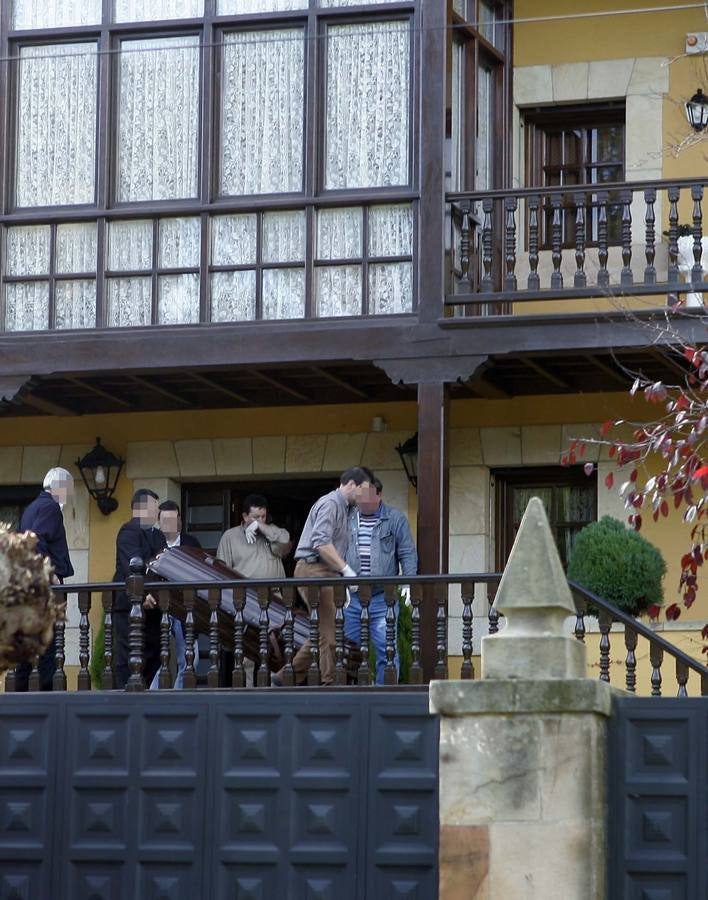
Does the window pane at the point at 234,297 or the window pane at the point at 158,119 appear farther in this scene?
the window pane at the point at 158,119

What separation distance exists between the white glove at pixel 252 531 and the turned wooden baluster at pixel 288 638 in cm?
248

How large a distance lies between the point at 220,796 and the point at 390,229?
212 inches

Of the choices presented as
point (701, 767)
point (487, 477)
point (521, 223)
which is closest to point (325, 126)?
point (521, 223)

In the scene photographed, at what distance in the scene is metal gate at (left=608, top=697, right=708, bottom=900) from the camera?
40.3 feet

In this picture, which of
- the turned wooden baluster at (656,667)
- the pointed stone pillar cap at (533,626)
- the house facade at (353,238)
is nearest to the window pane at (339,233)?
the house facade at (353,238)

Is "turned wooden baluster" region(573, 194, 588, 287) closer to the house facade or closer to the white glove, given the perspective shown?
the house facade

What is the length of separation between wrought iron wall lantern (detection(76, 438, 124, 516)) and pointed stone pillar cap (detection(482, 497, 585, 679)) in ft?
28.4

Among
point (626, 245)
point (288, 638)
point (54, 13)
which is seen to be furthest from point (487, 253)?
point (54, 13)

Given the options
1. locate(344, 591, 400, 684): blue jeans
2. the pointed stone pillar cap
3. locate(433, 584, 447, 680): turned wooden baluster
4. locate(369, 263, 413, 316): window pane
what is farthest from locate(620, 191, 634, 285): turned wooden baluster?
the pointed stone pillar cap

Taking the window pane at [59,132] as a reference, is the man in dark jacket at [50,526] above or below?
below

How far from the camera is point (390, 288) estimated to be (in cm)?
1703

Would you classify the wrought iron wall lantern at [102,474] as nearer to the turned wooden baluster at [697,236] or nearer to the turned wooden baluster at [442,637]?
the turned wooden baluster at [442,637]

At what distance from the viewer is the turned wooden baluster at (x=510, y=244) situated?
656 inches

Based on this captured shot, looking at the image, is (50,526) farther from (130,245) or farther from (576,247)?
(576,247)
